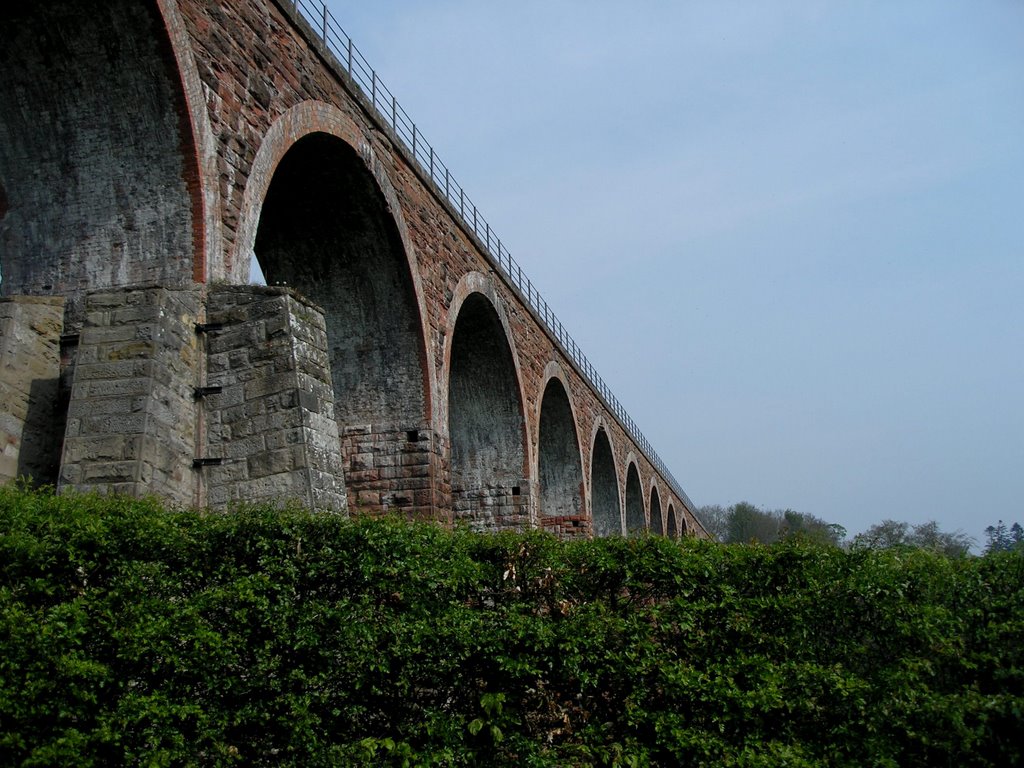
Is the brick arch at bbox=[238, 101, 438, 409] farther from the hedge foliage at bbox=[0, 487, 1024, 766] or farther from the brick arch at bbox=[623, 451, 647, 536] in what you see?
the brick arch at bbox=[623, 451, 647, 536]

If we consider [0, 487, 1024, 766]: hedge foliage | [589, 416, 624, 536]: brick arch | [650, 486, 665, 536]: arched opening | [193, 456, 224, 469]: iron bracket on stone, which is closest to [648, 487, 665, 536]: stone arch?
[650, 486, 665, 536]: arched opening

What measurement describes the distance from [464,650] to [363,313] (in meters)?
6.98

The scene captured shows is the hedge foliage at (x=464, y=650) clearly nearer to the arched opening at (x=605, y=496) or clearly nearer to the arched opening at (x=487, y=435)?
the arched opening at (x=487, y=435)

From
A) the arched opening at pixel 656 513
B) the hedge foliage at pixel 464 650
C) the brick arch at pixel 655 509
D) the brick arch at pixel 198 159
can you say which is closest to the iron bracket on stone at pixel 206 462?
the brick arch at pixel 198 159

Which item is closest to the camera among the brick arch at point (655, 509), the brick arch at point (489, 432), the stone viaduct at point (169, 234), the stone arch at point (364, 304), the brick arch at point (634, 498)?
the stone viaduct at point (169, 234)

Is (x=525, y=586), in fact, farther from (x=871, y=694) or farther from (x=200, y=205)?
(x=200, y=205)

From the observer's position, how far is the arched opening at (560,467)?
19.7m

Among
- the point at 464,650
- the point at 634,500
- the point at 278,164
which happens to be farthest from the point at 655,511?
the point at 464,650

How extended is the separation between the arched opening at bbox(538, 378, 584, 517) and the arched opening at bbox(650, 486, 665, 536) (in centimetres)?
1393

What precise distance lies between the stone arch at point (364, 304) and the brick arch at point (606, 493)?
543 inches

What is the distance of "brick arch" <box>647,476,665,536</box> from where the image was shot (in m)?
33.2

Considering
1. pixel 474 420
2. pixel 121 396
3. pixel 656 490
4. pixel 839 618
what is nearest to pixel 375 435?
pixel 474 420

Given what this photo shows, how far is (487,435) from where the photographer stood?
15.3 meters

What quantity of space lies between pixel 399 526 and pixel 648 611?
126 centimetres
